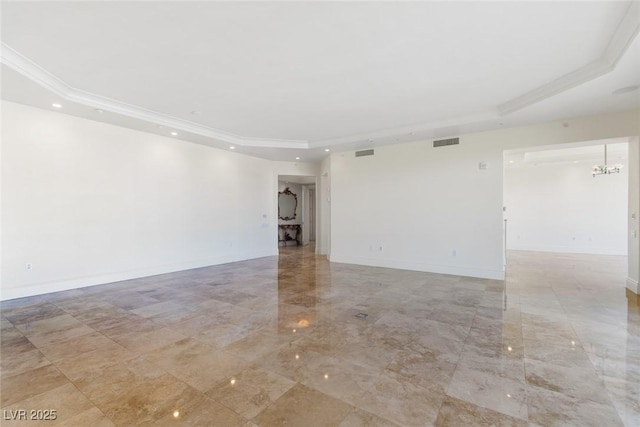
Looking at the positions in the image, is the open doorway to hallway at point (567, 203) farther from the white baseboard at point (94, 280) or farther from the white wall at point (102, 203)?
the white baseboard at point (94, 280)

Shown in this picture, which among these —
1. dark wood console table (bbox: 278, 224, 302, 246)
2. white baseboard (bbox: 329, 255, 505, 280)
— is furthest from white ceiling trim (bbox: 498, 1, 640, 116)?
dark wood console table (bbox: 278, 224, 302, 246)

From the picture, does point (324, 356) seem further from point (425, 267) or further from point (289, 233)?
point (289, 233)

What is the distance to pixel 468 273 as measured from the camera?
575cm

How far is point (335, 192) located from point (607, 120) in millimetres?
5417

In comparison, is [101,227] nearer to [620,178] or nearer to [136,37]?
[136,37]

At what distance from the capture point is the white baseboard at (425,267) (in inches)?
219

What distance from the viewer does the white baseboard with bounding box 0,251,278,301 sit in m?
4.23

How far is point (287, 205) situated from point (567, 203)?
389 inches

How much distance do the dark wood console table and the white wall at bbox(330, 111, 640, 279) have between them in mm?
4245

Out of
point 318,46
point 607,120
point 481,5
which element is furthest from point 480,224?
point 318,46

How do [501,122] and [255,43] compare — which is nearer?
[255,43]

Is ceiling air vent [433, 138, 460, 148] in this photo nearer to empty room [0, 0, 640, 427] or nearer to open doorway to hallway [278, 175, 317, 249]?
empty room [0, 0, 640, 427]

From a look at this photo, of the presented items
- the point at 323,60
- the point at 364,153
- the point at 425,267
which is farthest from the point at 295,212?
the point at 323,60

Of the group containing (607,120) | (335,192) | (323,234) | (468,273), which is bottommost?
(468,273)
